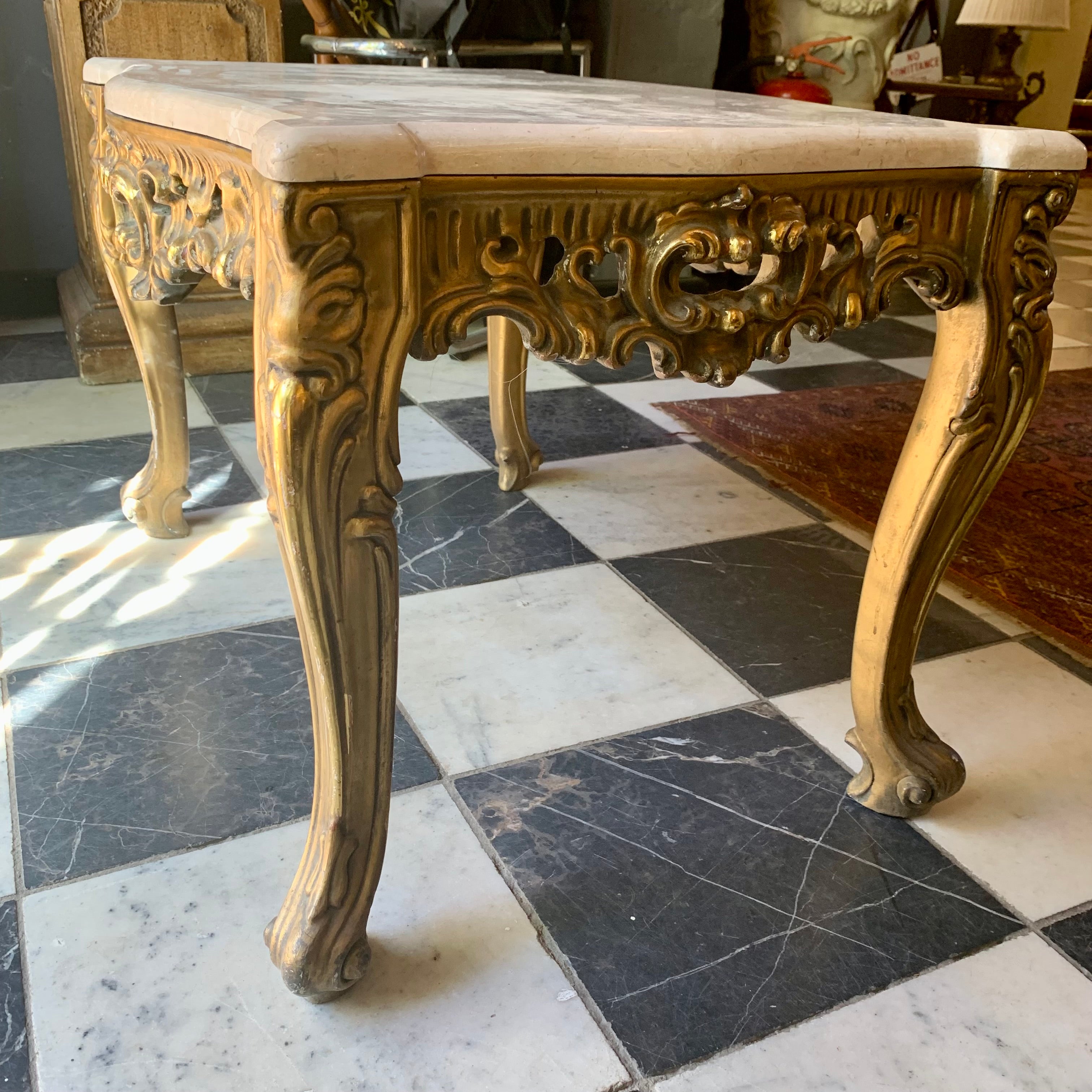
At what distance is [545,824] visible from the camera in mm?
884

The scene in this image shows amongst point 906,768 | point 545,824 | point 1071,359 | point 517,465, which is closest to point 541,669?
point 545,824

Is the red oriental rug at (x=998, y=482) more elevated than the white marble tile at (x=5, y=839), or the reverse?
the white marble tile at (x=5, y=839)

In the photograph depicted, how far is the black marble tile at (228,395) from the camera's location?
1.80 meters

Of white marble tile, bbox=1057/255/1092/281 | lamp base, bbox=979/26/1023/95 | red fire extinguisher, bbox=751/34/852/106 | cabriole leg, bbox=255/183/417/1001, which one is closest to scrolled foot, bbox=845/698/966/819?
cabriole leg, bbox=255/183/417/1001

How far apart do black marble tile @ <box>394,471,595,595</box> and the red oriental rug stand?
45 centimetres

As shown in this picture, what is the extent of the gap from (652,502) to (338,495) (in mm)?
987

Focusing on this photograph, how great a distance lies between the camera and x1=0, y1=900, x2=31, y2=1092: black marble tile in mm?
643

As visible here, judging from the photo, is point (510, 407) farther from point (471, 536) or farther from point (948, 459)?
point (948, 459)

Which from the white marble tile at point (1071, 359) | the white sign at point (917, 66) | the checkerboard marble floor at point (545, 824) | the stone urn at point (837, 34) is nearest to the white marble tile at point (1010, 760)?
the checkerboard marble floor at point (545, 824)

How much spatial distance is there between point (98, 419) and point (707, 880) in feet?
4.46

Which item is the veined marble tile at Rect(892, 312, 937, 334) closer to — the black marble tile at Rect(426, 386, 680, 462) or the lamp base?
the black marble tile at Rect(426, 386, 680, 462)

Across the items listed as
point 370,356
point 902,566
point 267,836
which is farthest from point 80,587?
point 902,566

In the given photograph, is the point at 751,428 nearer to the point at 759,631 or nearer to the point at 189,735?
the point at 759,631

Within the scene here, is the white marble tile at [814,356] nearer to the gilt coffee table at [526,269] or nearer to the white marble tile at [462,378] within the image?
the white marble tile at [462,378]
